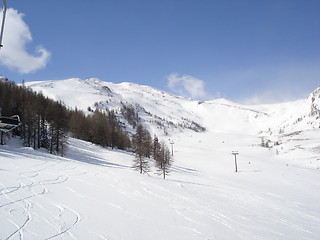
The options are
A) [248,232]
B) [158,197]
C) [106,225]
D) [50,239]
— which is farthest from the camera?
[158,197]

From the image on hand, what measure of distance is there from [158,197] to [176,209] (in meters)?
3.13

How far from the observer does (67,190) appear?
15188mm

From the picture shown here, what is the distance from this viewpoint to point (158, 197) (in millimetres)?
17781

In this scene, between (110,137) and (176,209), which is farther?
(110,137)

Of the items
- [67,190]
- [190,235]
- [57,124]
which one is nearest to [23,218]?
[67,190]

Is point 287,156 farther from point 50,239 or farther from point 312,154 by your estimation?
point 50,239

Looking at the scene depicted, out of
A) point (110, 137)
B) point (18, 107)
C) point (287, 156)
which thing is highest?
point (18, 107)

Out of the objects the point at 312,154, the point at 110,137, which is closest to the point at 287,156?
the point at 312,154

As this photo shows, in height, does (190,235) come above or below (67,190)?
below

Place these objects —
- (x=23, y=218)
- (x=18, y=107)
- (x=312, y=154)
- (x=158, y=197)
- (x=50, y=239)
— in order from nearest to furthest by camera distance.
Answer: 1. (x=50, y=239)
2. (x=23, y=218)
3. (x=158, y=197)
4. (x=18, y=107)
5. (x=312, y=154)

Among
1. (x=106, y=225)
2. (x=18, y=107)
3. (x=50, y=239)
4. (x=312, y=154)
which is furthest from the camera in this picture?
(x=312, y=154)

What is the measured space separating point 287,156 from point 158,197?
4906 inches

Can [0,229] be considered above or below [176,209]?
above

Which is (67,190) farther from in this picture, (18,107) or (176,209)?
(18,107)
